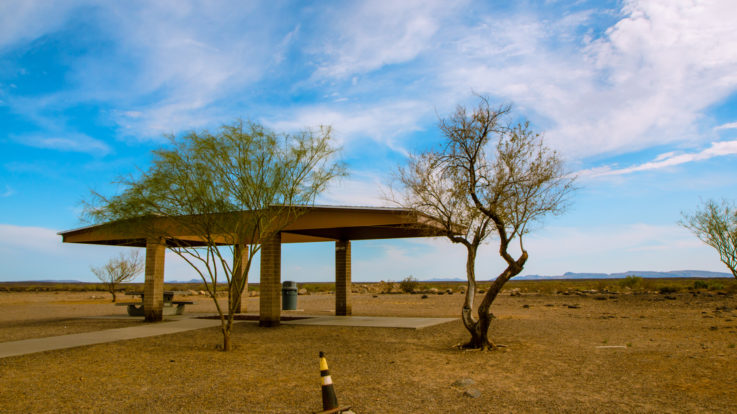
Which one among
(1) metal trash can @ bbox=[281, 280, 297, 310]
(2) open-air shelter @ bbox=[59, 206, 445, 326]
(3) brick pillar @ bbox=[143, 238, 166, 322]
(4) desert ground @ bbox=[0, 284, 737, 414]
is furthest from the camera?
(1) metal trash can @ bbox=[281, 280, 297, 310]

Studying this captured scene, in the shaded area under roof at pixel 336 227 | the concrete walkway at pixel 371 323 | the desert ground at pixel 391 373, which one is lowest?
the desert ground at pixel 391 373

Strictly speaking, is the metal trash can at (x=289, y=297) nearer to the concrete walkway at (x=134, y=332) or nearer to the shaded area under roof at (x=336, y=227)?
the shaded area under roof at (x=336, y=227)

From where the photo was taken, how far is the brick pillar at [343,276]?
21781mm

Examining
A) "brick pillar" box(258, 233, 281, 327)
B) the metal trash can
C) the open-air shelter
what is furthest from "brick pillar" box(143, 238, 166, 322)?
the metal trash can

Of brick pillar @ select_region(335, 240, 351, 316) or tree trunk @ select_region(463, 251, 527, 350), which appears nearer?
tree trunk @ select_region(463, 251, 527, 350)

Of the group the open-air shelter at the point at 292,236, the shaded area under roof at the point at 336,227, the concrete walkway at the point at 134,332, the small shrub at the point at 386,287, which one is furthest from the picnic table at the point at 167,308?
the small shrub at the point at 386,287

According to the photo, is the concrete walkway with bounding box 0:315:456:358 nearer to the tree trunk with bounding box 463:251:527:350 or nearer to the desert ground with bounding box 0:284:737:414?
the desert ground with bounding box 0:284:737:414

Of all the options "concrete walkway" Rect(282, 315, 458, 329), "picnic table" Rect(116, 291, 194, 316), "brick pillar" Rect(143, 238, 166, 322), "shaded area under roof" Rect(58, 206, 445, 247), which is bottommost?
"concrete walkway" Rect(282, 315, 458, 329)

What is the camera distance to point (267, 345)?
13070mm

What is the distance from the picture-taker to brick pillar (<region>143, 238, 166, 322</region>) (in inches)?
786

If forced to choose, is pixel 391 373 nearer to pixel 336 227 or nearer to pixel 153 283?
pixel 336 227

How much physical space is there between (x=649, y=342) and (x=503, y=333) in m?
3.93

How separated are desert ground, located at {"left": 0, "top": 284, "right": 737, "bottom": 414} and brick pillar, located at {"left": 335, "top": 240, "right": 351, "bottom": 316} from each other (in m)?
6.12

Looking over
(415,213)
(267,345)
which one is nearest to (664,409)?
(415,213)
